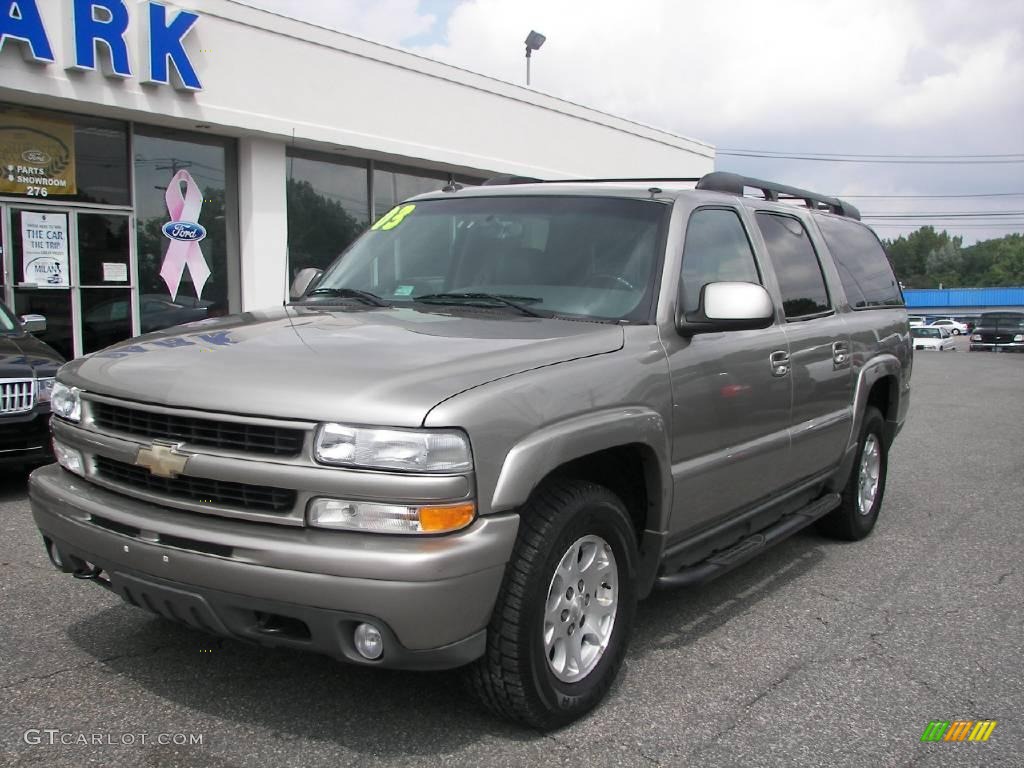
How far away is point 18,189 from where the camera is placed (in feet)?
36.9

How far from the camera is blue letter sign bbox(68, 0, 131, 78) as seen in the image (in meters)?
10.8

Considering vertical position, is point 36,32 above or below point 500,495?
above

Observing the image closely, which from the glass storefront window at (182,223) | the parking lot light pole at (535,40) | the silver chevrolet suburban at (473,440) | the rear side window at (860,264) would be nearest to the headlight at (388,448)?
the silver chevrolet suburban at (473,440)

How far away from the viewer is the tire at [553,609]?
116 inches

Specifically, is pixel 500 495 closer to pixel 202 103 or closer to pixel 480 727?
pixel 480 727

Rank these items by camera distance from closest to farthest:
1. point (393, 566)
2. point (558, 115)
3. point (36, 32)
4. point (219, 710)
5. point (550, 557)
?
point (393, 566)
point (550, 557)
point (219, 710)
point (36, 32)
point (558, 115)

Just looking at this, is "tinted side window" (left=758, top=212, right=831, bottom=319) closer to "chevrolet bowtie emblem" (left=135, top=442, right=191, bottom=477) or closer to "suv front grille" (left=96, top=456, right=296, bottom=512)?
"suv front grille" (left=96, top=456, right=296, bottom=512)

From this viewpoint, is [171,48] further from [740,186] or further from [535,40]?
[535,40]

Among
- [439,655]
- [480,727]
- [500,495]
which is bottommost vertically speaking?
[480,727]

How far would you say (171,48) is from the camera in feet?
38.3

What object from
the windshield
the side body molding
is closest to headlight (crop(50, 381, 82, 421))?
the windshield

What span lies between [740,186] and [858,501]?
2.22 metres

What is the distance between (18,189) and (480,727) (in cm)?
1047

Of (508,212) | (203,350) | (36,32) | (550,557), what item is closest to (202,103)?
(36,32)
